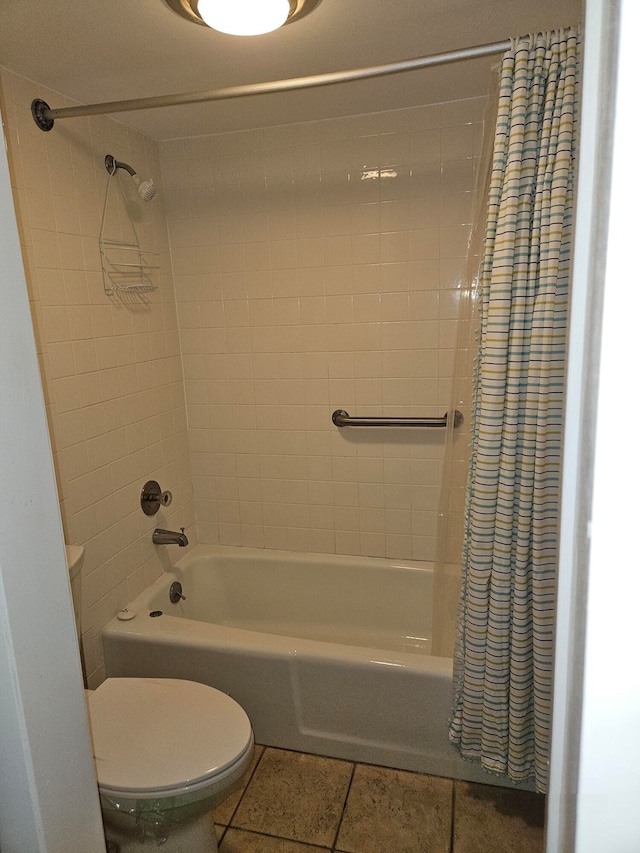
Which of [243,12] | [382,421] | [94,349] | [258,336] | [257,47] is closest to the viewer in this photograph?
[243,12]

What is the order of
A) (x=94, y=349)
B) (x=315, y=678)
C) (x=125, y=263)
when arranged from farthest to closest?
(x=125, y=263), (x=94, y=349), (x=315, y=678)

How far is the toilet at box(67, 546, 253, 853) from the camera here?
1.28 m

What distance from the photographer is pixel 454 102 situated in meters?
2.04

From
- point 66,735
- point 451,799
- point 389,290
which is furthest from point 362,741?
point 389,290

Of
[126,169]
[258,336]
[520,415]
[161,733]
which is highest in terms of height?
[126,169]

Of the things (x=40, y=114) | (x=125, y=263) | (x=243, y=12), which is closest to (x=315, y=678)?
(x=125, y=263)

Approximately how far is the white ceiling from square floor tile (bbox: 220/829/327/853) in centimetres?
223

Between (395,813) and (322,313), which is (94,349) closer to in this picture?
(322,313)

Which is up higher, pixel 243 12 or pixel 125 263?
pixel 243 12

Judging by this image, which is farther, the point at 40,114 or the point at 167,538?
the point at 167,538

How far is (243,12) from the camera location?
127cm

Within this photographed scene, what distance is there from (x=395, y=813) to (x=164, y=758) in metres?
0.77

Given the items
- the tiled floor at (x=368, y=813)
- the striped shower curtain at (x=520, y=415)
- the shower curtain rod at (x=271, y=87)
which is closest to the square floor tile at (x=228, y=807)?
the tiled floor at (x=368, y=813)

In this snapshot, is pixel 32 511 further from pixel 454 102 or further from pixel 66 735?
pixel 454 102
